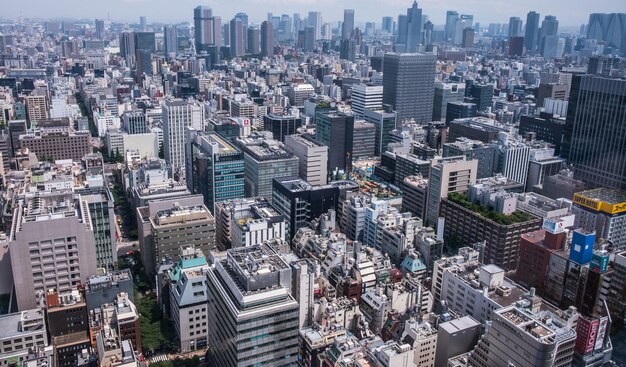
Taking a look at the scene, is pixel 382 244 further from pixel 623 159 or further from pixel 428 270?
pixel 623 159

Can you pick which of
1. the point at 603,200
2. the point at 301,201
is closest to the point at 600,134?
the point at 603,200

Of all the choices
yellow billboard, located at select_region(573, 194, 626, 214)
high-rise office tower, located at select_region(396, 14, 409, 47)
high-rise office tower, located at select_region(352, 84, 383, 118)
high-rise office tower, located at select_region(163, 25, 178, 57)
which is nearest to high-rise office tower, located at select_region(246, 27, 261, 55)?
high-rise office tower, located at select_region(163, 25, 178, 57)

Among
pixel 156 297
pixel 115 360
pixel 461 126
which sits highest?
pixel 461 126

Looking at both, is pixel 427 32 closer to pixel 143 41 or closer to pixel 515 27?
pixel 515 27

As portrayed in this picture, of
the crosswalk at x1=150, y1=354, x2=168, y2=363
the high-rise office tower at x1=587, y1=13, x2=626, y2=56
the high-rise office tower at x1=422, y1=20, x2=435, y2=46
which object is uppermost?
the high-rise office tower at x1=422, y1=20, x2=435, y2=46

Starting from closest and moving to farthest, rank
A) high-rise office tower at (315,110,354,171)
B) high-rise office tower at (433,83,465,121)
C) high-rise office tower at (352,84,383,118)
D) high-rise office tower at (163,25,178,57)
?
high-rise office tower at (315,110,354,171) < high-rise office tower at (352,84,383,118) < high-rise office tower at (433,83,465,121) < high-rise office tower at (163,25,178,57)

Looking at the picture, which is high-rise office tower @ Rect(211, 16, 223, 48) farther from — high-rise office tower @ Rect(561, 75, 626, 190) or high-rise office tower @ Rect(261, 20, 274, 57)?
high-rise office tower @ Rect(561, 75, 626, 190)

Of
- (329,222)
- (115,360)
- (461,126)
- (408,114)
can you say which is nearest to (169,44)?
(408,114)
